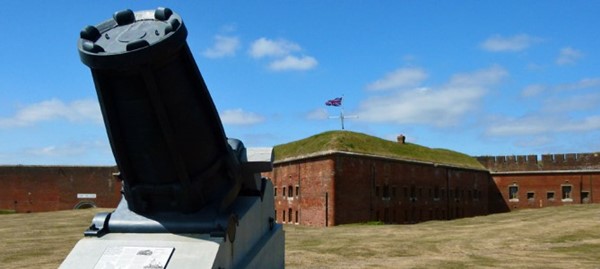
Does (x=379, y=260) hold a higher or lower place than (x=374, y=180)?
lower

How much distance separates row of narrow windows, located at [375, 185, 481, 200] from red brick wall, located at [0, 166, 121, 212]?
77.2ft

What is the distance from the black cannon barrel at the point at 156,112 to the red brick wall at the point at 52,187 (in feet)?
145

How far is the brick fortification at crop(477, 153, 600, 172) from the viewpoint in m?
43.8

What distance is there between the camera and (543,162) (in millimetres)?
45625

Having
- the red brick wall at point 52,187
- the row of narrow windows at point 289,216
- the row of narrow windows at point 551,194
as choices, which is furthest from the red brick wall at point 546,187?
the red brick wall at point 52,187

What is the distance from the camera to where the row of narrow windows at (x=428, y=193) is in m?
33.0

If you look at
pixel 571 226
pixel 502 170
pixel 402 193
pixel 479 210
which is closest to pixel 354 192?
pixel 402 193

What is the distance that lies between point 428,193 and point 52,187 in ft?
96.5

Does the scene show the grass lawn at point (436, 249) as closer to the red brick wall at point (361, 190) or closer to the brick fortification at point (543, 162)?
the red brick wall at point (361, 190)

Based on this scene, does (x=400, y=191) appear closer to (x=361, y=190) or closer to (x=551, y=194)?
(x=361, y=190)

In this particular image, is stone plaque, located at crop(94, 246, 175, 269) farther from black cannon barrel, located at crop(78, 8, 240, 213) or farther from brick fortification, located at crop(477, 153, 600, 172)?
brick fortification, located at crop(477, 153, 600, 172)

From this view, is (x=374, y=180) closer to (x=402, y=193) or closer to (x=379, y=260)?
(x=402, y=193)

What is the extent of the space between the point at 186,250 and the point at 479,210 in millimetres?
43891

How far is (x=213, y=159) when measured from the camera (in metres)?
4.53
